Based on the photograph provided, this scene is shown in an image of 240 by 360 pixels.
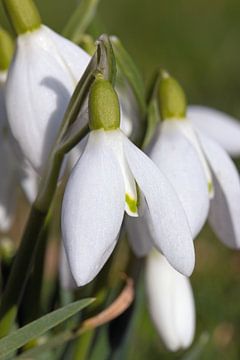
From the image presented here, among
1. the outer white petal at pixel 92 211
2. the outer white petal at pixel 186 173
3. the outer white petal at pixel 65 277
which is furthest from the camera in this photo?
the outer white petal at pixel 65 277

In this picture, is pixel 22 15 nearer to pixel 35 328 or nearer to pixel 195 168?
pixel 195 168

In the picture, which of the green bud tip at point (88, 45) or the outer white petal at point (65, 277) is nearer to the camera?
the green bud tip at point (88, 45)

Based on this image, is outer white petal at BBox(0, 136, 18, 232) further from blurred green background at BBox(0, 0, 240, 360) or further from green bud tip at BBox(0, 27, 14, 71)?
blurred green background at BBox(0, 0, 240, 360)

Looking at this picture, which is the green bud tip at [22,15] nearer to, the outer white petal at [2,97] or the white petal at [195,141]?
the outer white petal at [2,97]

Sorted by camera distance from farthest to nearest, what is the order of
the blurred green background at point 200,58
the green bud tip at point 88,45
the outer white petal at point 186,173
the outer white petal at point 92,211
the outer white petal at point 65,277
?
the blurred green background at point 200,58
the outer white petal at point 65,277
the green bud tip at point 88,45
the outer white petal at point 186,173
the outer white petal at point 92,211

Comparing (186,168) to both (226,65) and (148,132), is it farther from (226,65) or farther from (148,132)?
(226,65)

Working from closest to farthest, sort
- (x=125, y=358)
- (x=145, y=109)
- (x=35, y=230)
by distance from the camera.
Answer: (x=35, y=230) → (x=145, y=109) → (x=125, y=358)

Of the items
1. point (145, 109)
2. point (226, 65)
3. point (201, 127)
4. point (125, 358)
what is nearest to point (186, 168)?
point (145, 109)

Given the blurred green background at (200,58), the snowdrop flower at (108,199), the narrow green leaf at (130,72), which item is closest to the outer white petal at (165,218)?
the snowdrop flower at (108,199)
